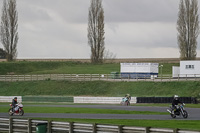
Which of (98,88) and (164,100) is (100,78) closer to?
(98,88)

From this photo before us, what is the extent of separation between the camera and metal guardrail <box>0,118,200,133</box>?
17.1 metres

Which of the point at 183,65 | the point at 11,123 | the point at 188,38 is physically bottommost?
the point at 11,123

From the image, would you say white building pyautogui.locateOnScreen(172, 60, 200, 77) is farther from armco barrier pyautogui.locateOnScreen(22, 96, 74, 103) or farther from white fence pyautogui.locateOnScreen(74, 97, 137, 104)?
armco barrier pyautogui.locateOnScreen(22, 96, 74, 103)

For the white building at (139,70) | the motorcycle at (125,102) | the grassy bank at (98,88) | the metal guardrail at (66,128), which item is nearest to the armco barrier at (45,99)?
the grassy bank at (98,88)

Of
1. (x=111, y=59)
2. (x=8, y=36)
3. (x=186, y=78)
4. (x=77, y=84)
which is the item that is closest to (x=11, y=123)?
(x=186, y=78)

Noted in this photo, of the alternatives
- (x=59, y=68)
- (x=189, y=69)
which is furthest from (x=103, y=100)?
(x=59, y=68)

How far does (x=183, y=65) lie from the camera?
75875 millimetres

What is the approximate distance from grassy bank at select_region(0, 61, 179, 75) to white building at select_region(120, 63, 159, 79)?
16573 millimetres

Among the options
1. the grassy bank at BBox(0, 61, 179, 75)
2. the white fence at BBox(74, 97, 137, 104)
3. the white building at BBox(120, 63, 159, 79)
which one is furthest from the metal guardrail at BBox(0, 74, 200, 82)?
the white fence at BBox(74, 97, 137, 104)

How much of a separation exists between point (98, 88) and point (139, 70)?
8.66 meters

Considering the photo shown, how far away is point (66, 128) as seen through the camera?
20.0 meters

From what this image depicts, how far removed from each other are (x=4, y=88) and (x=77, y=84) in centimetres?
1271

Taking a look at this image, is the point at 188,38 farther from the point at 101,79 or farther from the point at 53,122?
the point at 53,122

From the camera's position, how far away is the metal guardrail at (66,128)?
17141 mm
